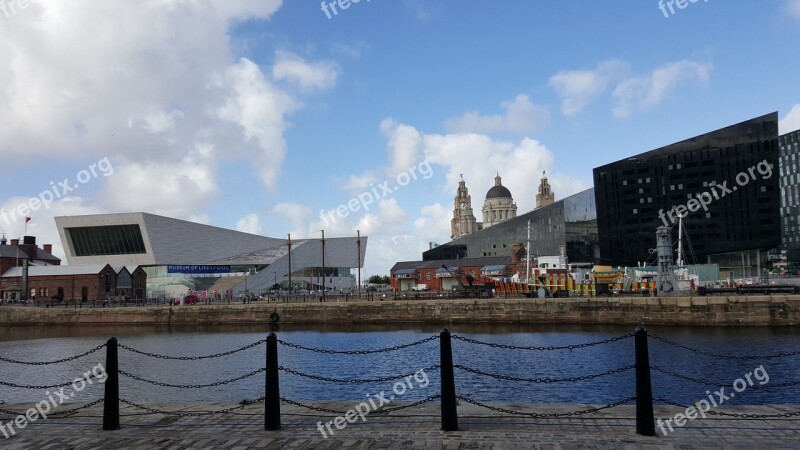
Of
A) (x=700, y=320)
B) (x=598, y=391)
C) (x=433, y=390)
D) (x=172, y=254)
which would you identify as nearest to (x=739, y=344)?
(x=700, y=320)

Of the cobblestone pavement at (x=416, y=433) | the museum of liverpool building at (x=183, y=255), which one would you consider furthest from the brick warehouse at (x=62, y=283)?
the cobblestone pavement at (x=416, y=433)

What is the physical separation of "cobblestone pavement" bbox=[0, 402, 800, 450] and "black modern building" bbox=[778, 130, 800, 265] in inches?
4913

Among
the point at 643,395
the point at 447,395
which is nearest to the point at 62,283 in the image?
the point at 447,395

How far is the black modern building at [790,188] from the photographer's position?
11081cm

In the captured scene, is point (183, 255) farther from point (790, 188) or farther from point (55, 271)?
point (790, 188)

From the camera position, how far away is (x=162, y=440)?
7949 millimetres

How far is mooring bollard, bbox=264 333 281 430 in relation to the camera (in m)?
8.30

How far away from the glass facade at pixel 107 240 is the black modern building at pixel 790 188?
123 meters

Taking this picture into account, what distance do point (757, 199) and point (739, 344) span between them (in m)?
54.8

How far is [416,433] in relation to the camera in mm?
7773

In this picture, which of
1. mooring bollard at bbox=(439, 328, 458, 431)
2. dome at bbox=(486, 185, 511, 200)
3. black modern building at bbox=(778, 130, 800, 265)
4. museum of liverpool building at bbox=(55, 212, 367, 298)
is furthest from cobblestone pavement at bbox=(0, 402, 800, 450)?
dome at bbox=(486, 185, 511, 200)

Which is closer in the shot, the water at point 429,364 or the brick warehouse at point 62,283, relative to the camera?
the water at point 429,364

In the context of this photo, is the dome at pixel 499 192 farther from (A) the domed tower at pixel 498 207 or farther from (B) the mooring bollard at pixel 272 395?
(B) the mooring bollard at pixel 272 395

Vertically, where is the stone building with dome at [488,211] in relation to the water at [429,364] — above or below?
above
